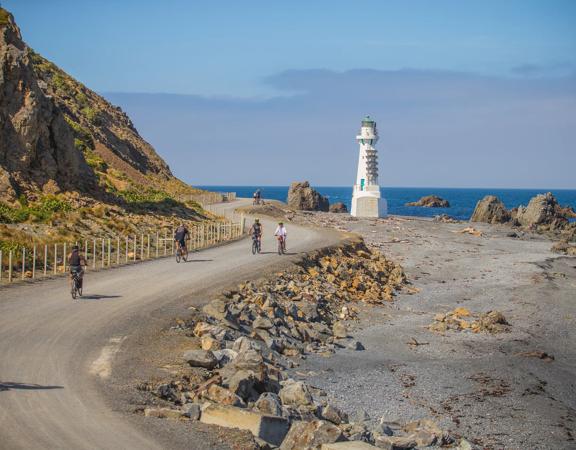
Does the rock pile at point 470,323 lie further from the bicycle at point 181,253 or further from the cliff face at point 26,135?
the cliff face at point 26,135

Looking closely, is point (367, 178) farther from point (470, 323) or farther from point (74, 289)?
point (74, 289)

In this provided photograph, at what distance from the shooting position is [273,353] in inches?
837

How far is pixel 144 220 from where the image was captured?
48031mm

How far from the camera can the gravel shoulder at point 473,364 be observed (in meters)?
18.7

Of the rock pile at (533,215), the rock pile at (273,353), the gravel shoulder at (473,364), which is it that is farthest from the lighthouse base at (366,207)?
the rock pile at (273,353)

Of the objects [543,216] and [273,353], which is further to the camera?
[543,216]

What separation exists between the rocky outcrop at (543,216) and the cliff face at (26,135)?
70.5m

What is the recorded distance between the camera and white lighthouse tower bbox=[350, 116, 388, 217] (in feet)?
281

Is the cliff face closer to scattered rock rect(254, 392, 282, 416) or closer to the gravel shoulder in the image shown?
the gravel shoulder

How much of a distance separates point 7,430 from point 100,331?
786 cm

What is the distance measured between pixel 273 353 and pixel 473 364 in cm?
746

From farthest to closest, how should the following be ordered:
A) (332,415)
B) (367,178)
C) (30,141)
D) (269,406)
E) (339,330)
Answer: (367,178) < (30,141) < (339,330) < (332,415) < (269,406)

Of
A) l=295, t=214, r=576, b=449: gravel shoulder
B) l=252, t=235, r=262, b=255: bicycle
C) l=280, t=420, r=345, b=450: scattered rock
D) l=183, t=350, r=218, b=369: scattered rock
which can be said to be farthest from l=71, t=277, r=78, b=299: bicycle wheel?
l=252, t=235, r=262, b=255: bicycle

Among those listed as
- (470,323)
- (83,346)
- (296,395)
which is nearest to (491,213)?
(470,323)
